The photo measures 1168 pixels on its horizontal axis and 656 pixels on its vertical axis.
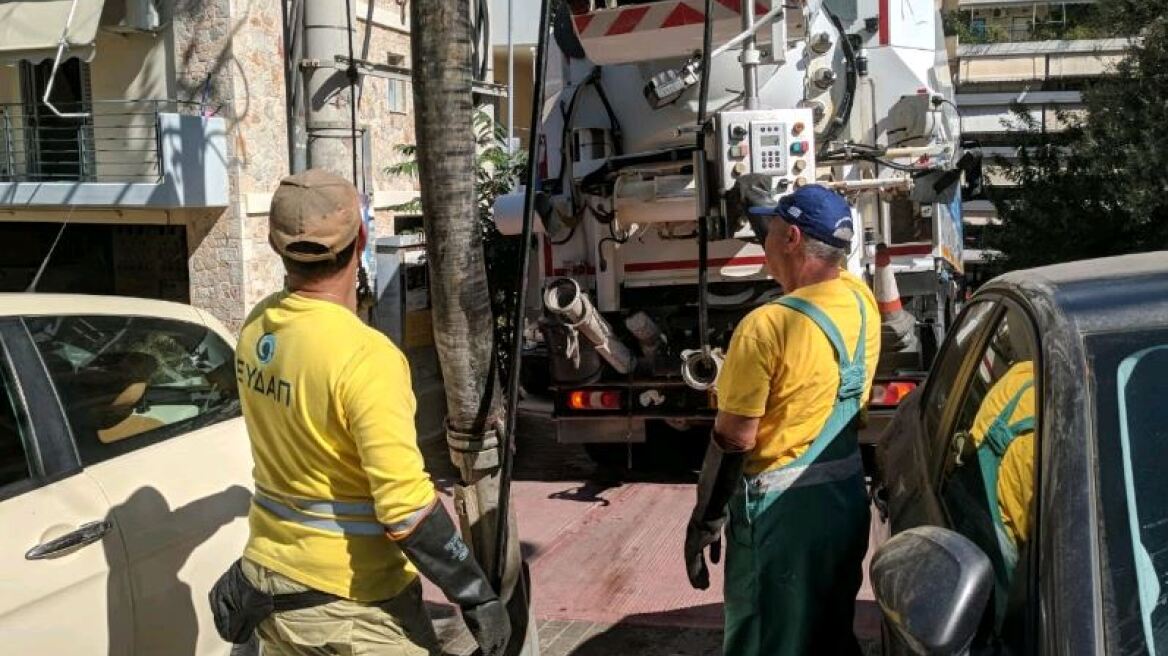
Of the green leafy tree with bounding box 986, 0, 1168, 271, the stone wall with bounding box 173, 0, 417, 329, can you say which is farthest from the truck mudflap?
the green leafy tree with bounding box 986, 0, 1168, 271

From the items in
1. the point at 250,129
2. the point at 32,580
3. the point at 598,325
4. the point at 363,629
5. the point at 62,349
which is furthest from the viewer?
the point at 250,129

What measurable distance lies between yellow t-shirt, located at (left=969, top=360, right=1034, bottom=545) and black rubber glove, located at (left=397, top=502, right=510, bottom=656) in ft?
3.80

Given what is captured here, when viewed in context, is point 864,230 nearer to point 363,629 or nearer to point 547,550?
point 547,550

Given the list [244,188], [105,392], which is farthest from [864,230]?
[244,188]

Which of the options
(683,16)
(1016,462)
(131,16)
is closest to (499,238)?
(683,16)

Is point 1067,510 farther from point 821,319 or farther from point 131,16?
point 131,16

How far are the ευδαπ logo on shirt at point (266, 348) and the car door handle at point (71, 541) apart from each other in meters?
0.75

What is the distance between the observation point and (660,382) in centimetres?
736

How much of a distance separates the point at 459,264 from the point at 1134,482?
2003mm

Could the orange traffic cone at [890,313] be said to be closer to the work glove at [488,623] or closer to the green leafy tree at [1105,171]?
the work glove at [488,623]

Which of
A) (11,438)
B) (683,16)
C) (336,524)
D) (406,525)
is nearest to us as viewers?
(406,525)

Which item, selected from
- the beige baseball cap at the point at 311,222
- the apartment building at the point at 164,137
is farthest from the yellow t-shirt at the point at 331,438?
the apartment building at the point at 164,137

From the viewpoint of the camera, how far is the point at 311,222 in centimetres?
262

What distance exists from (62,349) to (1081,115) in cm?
1294
